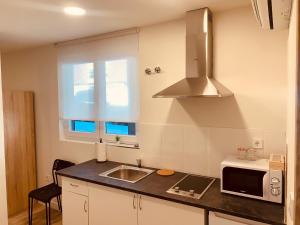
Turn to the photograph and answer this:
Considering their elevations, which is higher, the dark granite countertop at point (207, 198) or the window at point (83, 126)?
the window at point (83, 126)

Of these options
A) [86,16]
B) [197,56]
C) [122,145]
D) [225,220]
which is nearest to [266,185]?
[225,220]

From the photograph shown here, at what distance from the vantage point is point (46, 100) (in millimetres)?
3395

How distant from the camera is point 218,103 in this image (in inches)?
85.4

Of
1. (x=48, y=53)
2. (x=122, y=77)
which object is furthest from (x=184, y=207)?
(x=48, y=53)

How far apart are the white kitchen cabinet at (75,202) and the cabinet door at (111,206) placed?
0.08 metres

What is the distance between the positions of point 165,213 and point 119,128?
1.29 metres

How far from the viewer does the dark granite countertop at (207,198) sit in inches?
61.5

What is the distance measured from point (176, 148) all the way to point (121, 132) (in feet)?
2.58

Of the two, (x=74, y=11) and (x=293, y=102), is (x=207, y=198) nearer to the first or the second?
(x=293, y=102)

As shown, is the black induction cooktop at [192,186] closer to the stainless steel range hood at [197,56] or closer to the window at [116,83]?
the stainless steel range hood at [197,56]

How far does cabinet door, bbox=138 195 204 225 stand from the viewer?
176cm

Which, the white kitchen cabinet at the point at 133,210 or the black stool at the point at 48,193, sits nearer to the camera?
the white kitchen cabinet at the point at 133,210

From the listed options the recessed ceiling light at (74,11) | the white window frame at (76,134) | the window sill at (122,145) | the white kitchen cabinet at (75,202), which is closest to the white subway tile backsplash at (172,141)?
the window sill at (122,145)

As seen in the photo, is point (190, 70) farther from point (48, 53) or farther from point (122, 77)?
point (48, 53)
